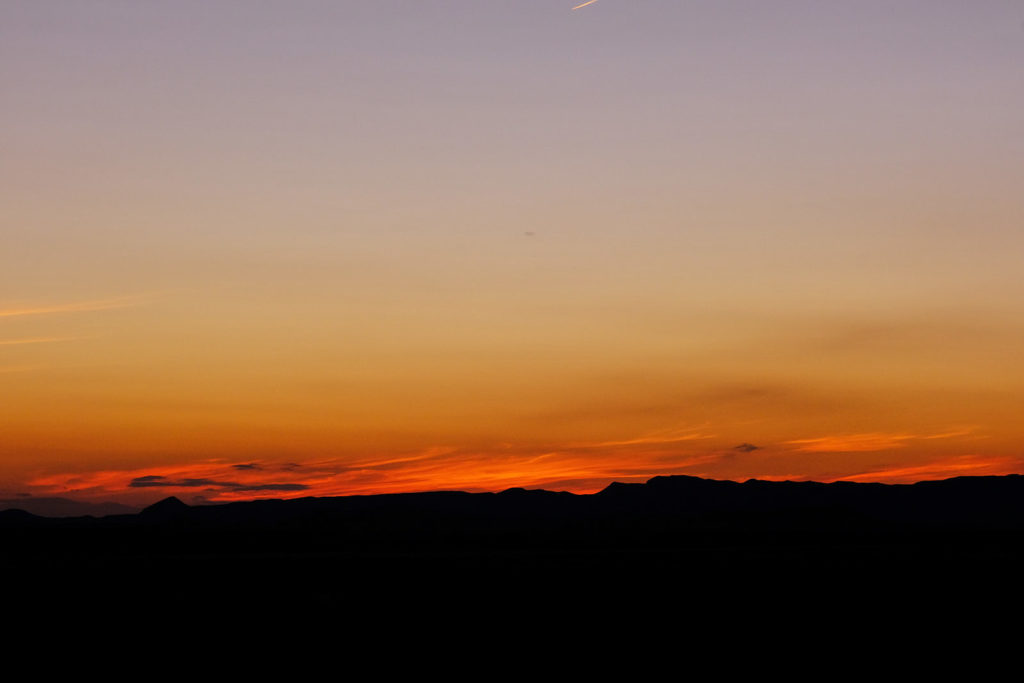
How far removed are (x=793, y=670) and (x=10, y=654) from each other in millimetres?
22288

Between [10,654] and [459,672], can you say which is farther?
[10,654]

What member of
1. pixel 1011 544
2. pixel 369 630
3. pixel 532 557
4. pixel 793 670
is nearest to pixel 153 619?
pixel 369 630

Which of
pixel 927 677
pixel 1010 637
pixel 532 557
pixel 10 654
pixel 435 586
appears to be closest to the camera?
pixel 927 677

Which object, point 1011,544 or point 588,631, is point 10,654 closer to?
point 588,631

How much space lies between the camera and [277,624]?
41.8 metres

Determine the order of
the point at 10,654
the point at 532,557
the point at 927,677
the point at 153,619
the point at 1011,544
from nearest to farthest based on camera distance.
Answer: the point at 927,677 → the point at 10,654 → the point at 153,619 → the point at 532,557 → the point at 1011,544

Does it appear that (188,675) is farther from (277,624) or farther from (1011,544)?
(1011,544)

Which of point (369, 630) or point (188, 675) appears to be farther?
point (369, 630)

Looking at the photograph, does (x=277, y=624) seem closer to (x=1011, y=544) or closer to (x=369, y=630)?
(x=369, y=630)

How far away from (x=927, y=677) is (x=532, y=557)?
43.2 metres

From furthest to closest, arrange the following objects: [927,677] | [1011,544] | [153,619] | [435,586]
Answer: [1011,544] → [435,586] → [153,619] → [927,677]

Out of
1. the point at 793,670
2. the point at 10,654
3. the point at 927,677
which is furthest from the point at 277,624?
the point at 927,677

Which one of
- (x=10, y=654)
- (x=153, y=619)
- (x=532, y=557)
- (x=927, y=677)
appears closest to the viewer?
(x=927, y=677)

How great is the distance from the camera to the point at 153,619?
4362cm
